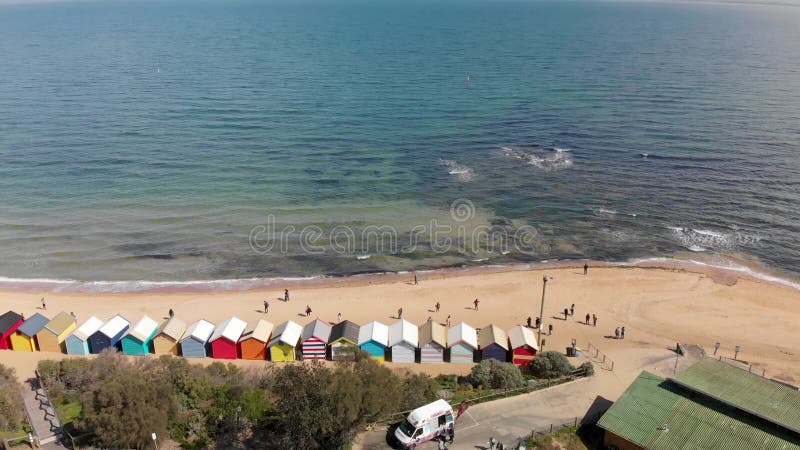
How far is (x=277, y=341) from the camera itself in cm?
3653

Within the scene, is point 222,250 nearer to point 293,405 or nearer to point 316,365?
point 316,365

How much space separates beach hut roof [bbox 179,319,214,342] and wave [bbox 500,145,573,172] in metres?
48.1

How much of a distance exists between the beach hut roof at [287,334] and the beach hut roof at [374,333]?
4.20 m

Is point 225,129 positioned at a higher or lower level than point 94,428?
higher

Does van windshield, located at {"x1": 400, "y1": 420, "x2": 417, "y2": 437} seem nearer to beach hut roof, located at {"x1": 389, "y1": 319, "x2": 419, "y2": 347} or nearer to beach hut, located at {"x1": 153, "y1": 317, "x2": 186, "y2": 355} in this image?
beach hut roof, located at {"x1": 389, "y1": 319, "x2": 419, "y2": 347}

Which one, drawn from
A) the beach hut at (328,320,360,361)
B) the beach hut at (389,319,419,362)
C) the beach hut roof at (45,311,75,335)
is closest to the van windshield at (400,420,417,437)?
the beach hut at (328,320,360,361)

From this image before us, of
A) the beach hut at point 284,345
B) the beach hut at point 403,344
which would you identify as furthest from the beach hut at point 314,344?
the beach hut at point 403,344

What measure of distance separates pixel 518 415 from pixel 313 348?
14393mm

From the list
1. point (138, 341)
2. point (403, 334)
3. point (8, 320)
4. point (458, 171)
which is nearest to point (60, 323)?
point (8, 320)

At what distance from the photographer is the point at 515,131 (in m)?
85.8

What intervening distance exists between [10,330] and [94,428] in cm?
1806

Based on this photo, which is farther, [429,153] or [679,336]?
[429,153]

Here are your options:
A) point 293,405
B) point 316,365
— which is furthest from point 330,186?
point 293,405

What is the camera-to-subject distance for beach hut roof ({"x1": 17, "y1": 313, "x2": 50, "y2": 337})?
37125mm
